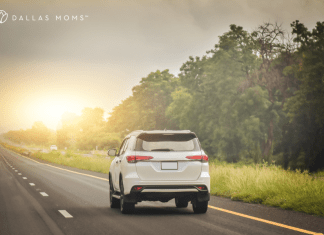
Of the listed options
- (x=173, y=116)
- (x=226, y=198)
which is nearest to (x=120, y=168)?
(x=226, y=198)

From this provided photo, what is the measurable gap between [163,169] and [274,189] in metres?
4.53

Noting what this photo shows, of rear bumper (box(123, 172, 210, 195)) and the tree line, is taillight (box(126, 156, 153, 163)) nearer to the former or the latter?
rear bumper (box(123, 172, 210, 195))

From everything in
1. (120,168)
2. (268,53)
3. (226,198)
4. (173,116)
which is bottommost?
(226,198)

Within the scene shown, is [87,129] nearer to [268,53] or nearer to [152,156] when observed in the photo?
[268,53]

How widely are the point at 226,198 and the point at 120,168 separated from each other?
15.8 ft

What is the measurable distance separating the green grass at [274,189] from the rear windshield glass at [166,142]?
2862 millimetres

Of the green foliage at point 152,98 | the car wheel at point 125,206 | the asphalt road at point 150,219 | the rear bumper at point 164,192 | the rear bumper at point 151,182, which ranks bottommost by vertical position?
the asphalt road at point 150,219

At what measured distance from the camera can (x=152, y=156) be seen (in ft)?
33.7

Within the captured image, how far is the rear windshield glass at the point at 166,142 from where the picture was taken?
1046cm

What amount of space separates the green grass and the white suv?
2.41 m

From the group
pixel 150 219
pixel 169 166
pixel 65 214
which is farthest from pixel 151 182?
pixel 65 214

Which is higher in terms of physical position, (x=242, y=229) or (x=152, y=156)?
(x=152, y=156)

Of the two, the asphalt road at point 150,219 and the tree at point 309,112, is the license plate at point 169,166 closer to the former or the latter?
the asphalt road at point 150,219

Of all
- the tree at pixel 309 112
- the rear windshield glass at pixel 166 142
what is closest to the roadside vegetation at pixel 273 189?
the rear windshield glass at pixel 166 142
